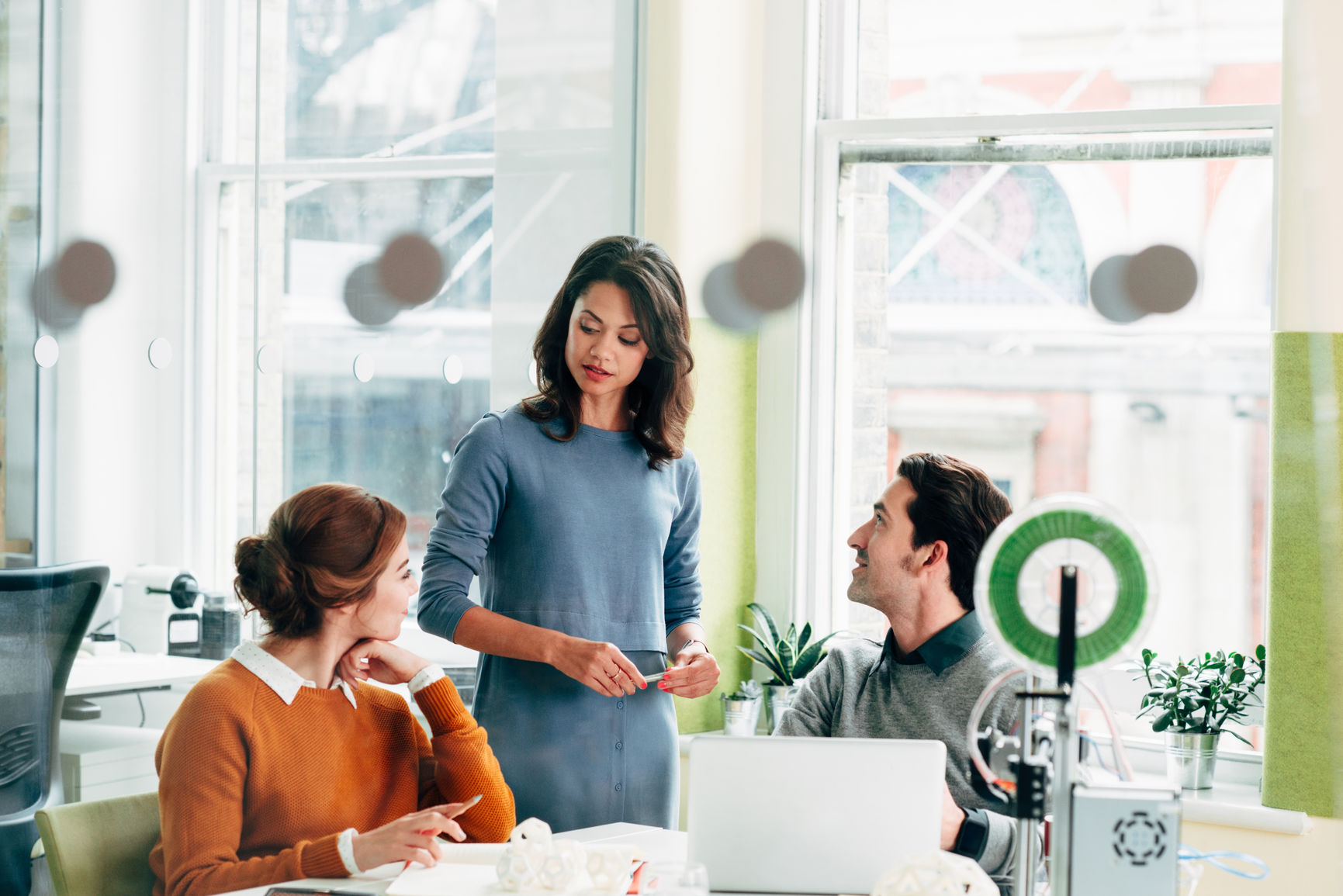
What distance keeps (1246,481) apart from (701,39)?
1.85 m

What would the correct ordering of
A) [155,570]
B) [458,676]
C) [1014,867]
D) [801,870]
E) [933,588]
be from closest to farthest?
[1014,867]
[801,870]
[933,588]
[155,570]
[458,676]

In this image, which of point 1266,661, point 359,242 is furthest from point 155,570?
point 1266,661

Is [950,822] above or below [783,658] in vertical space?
above

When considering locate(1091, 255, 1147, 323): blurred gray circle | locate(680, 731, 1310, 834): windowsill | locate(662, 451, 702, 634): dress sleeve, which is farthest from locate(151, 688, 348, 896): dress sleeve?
locate(1091, 255, 1147, 323): blurred gray circle

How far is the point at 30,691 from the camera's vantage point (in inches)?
86.4

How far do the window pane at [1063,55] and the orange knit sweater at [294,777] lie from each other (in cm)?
241

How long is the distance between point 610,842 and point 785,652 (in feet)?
5.72

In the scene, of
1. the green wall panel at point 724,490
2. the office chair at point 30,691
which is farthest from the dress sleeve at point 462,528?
the green wall panel at point 724,490

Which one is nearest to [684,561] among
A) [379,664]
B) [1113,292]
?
[379,664]

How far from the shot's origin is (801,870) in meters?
1.52

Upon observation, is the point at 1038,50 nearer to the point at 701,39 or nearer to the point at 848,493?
the point at 701,39

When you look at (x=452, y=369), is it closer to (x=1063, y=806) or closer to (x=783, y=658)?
(x=783, y=658)

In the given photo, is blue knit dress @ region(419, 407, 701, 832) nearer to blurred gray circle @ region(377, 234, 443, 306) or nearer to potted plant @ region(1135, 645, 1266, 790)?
blurred gray circle @ region(377, 234, 443, 306)

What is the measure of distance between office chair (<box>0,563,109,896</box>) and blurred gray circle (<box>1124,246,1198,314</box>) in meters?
2.63
